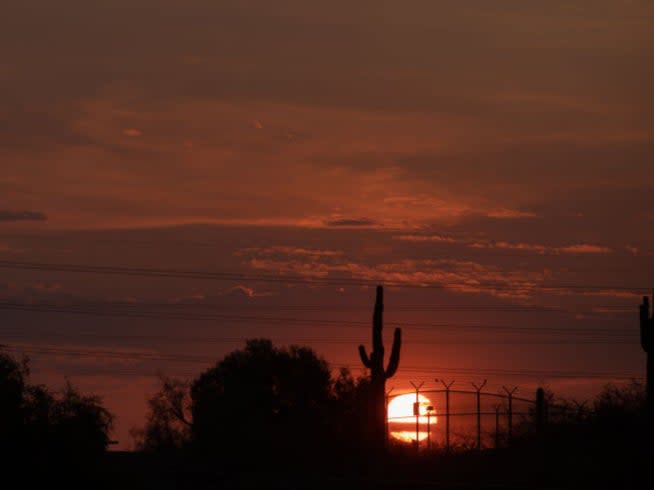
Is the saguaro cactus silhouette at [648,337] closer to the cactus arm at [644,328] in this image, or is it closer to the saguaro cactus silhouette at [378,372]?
the cactus arm at [644,328]

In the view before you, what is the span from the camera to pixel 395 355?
49.5 m

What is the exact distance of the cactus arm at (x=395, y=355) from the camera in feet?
161

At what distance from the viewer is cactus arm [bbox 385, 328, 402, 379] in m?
49.2

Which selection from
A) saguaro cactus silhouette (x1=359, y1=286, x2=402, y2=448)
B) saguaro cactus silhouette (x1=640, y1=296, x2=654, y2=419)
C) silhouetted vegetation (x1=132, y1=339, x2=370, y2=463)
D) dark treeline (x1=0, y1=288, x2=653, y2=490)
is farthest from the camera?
silhouetted vegetation (x1=132, y1=339, x2=370, y2=463)

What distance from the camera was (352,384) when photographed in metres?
85.8

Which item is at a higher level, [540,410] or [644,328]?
[644,328]

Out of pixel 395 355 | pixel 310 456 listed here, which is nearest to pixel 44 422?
pixel 310 456

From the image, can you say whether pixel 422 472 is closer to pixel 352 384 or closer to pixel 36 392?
Result: pixel 36 392

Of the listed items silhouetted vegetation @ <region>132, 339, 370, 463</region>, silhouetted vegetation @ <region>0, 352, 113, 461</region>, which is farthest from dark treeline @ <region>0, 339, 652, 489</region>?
silhouetted vegetation @ <region>132, 339, 370, 463</region>

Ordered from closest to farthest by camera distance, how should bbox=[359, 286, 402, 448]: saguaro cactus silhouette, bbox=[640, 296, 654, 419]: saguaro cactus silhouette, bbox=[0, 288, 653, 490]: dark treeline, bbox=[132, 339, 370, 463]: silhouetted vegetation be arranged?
bbox=[0, 288, 653, 490]: dark treeline < bbox=[640, 296, 654, 419]: saguaro cactus silhouette < bbox=[359, 286, 402, 448]: saguaro cactus silhouette < bbox=[132, 339, 370, 463]: silhouetted vegetation

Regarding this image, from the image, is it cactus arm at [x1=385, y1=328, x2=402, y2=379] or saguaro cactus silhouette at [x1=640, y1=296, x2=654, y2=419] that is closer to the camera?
saguaro cactus silhouette at [x1=640, y1=296, x2=654, y2=419]

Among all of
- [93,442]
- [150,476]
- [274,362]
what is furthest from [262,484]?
[274,362]

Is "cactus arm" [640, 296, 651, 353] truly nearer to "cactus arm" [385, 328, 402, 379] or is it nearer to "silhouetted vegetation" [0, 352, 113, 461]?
"cactus arm" [385, 328, 402, 379]

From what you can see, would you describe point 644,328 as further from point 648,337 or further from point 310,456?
point 310,456
